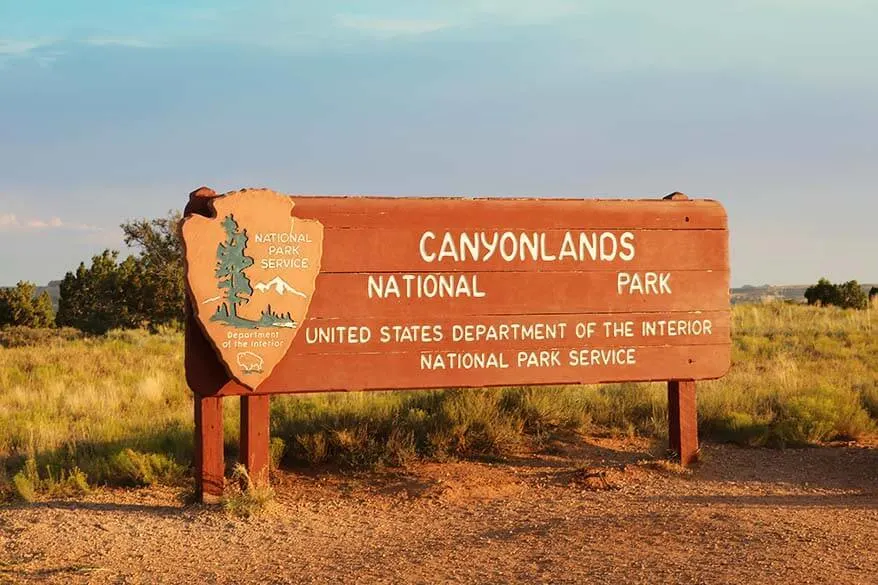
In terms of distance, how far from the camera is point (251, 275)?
7.34 meters

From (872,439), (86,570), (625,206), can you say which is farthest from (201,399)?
(872,439)

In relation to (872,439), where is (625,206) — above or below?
above

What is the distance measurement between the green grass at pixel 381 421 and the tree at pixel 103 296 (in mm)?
18463

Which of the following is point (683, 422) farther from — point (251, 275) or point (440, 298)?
point (251, 275)

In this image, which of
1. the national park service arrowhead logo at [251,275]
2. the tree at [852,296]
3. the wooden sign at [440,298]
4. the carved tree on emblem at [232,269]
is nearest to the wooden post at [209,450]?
the wooden sign at [440,298]

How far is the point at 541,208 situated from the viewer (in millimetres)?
8164

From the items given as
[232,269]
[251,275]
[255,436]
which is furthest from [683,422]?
[232,269]

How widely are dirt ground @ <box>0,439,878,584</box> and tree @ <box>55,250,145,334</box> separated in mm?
26225

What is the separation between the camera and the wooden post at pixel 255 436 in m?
7.57

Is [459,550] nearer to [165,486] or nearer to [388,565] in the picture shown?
[388,565]

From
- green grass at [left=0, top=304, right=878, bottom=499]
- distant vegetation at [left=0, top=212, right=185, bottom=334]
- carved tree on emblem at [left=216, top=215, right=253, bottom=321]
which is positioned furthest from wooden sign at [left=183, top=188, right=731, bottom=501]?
distant vegetation at [left=0, top=212, right=185, bottom=334]

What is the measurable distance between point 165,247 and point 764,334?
22.8m

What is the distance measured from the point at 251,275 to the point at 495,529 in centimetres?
271

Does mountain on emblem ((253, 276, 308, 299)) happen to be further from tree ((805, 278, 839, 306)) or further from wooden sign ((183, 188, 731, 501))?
tree ((805, 278, 839, 306))
